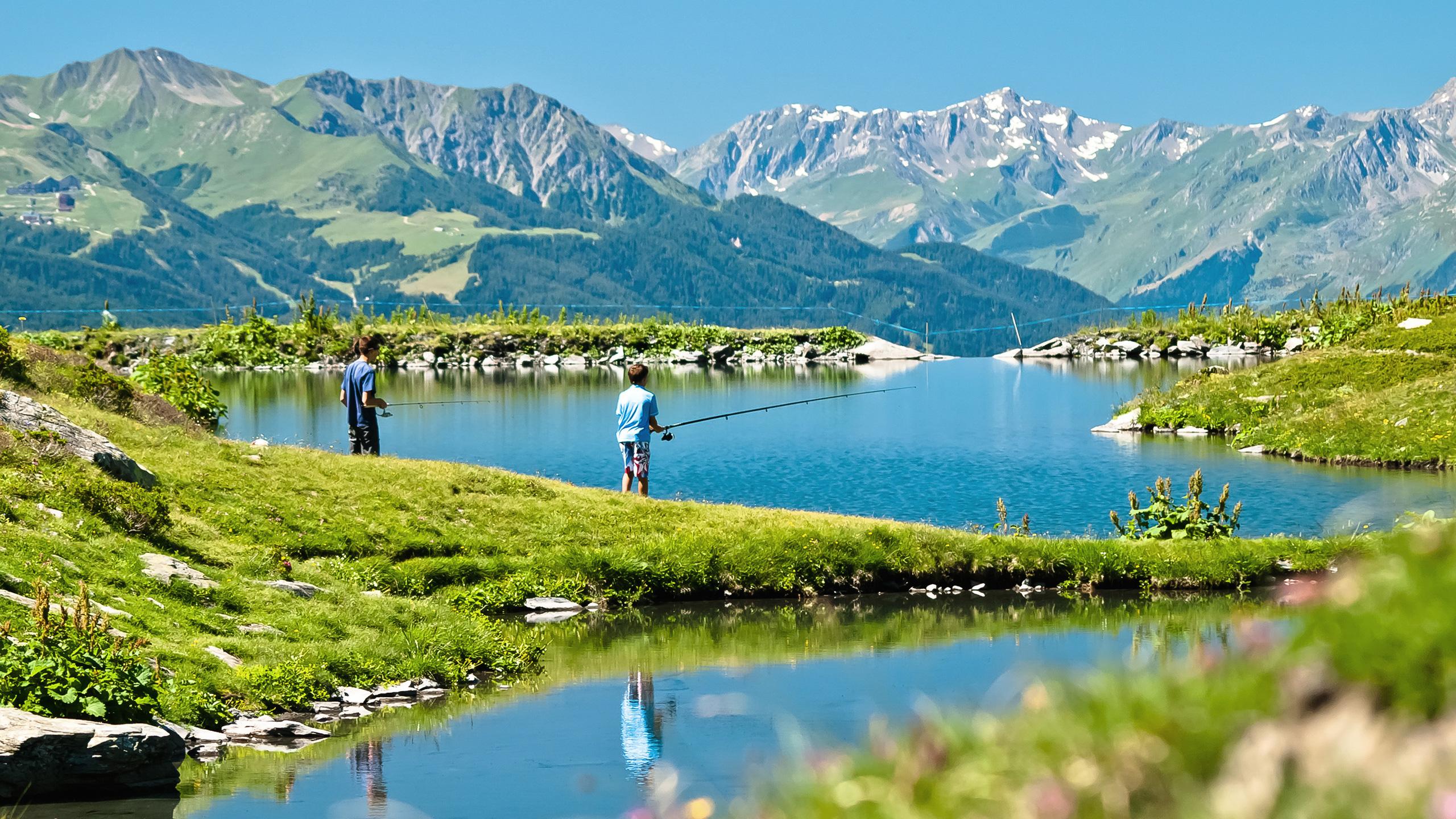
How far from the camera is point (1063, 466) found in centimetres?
4719

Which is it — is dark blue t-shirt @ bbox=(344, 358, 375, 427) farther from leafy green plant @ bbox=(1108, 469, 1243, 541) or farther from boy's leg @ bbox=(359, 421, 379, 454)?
leafy green plant @ bbox=(1108, 469, 1243, 541)

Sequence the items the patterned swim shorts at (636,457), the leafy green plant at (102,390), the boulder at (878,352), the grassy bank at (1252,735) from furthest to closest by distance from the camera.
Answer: the boulder at (878,352) → the patterned swim shorts at (636,457) → the leafy green plant at (102,390) → the grassy bank at (1252,735)

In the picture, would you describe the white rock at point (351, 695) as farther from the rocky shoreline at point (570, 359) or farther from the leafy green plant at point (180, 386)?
the rocky shoreline at point (570, 359)

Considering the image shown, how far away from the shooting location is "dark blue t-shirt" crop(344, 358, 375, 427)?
25.3 metres

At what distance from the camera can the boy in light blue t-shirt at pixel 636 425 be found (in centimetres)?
2567

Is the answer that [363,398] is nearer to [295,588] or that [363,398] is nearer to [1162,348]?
[295,588]

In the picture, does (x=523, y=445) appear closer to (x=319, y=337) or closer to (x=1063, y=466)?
(x=1063, y=466)

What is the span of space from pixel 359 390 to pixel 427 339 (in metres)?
99.0

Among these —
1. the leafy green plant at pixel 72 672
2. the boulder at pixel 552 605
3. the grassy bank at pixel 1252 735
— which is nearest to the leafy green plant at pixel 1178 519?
the boulder at pixel 552 605

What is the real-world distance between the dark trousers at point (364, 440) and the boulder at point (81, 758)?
47.3 ft

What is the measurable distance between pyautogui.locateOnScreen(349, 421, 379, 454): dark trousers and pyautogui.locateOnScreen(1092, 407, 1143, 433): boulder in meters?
39.9

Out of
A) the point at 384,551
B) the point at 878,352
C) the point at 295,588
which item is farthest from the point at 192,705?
the point at 878,352

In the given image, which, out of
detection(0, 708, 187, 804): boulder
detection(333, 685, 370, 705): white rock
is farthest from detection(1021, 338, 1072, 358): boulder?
detection(0, 708, 187, 804): boulder

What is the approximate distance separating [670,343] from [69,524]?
113 metres
